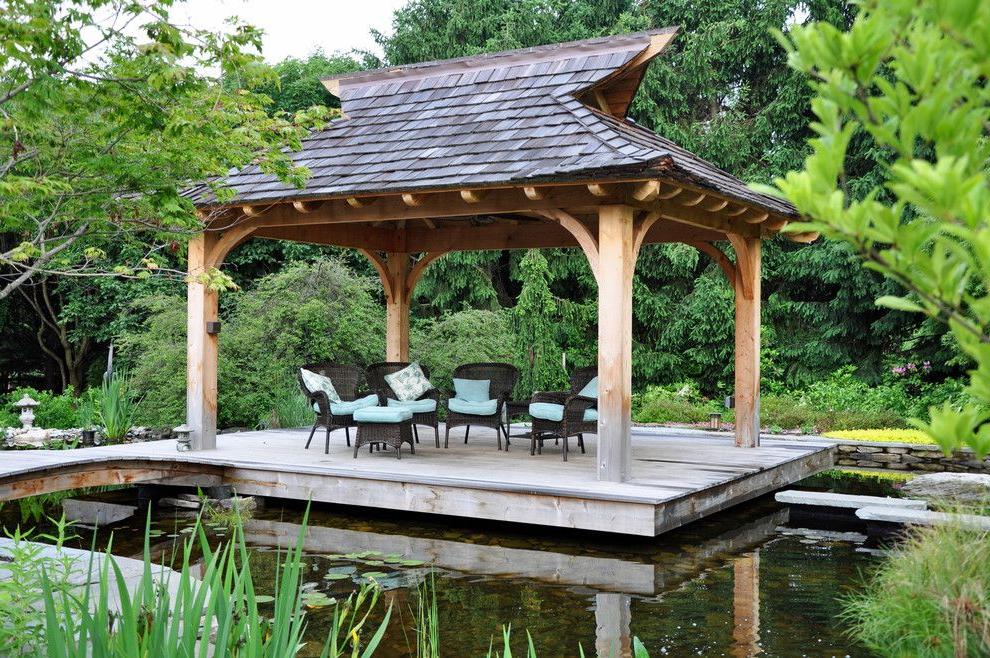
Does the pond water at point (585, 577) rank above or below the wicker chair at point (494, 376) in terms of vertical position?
below

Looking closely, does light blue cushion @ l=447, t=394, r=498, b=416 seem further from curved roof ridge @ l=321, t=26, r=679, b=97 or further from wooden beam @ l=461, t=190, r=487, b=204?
curved roof ridge @ l=321, t=26, r=679, b=97

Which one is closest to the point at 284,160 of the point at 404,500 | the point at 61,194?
the point at 61,194

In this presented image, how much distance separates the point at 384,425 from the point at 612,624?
414 cm

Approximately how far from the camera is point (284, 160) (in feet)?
21.4

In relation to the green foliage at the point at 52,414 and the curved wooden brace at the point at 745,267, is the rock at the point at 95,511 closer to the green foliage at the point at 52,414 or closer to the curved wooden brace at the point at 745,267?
the green foliage at the point at 52,414

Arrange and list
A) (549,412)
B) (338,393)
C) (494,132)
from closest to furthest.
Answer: (494,132) → (549,412) → (338,393)

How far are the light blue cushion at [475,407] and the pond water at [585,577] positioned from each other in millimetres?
1839

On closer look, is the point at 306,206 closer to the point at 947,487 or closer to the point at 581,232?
the point at 581,232

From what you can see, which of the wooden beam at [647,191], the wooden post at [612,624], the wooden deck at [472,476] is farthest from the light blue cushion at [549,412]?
the wooden post at [612,624]

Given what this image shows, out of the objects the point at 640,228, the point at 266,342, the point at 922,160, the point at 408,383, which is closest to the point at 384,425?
the point at 408,383

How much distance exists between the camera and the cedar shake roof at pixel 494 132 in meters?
7.68

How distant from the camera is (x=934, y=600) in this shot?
14.0ft

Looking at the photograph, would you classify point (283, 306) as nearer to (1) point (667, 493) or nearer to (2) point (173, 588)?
(1) point (667, 493)

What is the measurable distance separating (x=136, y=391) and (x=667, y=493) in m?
8.16
